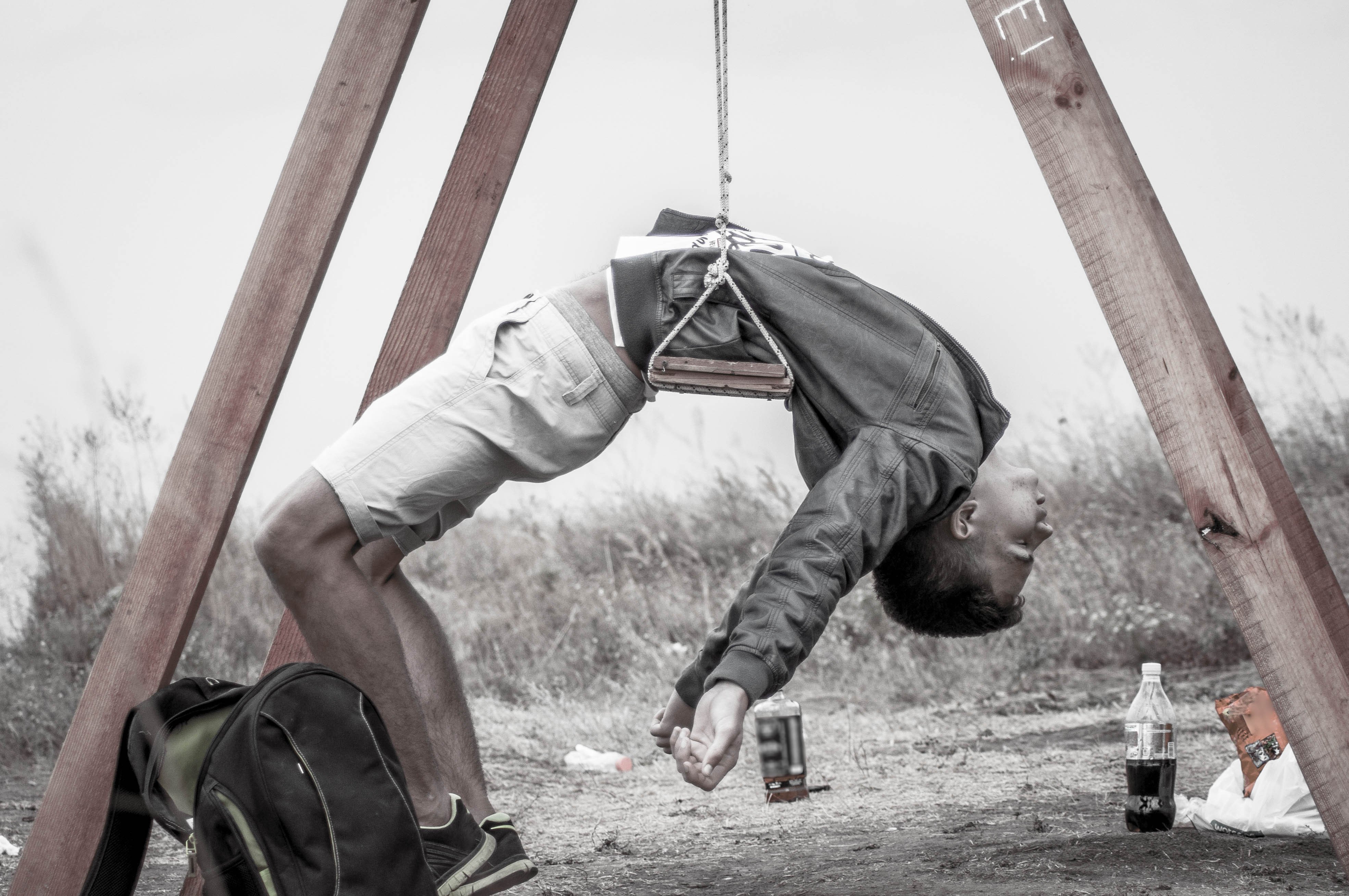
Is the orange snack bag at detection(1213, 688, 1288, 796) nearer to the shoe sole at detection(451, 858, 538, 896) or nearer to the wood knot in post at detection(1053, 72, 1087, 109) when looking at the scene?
the wood knot in post at detection(1053, 72, 1087, 109)

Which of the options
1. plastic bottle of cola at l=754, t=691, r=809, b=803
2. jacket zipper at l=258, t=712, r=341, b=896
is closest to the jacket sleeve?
jacket zipper at l=258, t=712, r=341, b=896

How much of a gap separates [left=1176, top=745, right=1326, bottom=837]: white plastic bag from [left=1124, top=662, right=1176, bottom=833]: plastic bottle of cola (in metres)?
0.12

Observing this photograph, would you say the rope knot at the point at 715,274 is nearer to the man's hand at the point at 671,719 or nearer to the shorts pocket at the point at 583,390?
the shorts pocket at the point at 583,390

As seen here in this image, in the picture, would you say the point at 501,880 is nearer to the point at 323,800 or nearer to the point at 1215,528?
the point at 323,800

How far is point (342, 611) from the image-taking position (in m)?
2.11

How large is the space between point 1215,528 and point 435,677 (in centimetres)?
156

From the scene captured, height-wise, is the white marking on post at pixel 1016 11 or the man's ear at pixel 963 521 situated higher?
the white marking on post at pixel 1016 11

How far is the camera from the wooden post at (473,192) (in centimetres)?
275

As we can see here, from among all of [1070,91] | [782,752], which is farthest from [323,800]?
[782,752]

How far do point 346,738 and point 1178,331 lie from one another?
1.53 metres

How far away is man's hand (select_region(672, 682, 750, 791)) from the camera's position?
165 centimetres

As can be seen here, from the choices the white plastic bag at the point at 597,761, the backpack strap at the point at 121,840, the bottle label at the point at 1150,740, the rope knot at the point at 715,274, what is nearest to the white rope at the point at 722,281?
the rope knot at the point at 715,274

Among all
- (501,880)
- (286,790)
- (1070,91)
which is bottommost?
(501,880)

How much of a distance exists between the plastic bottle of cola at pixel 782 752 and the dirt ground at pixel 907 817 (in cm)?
6
